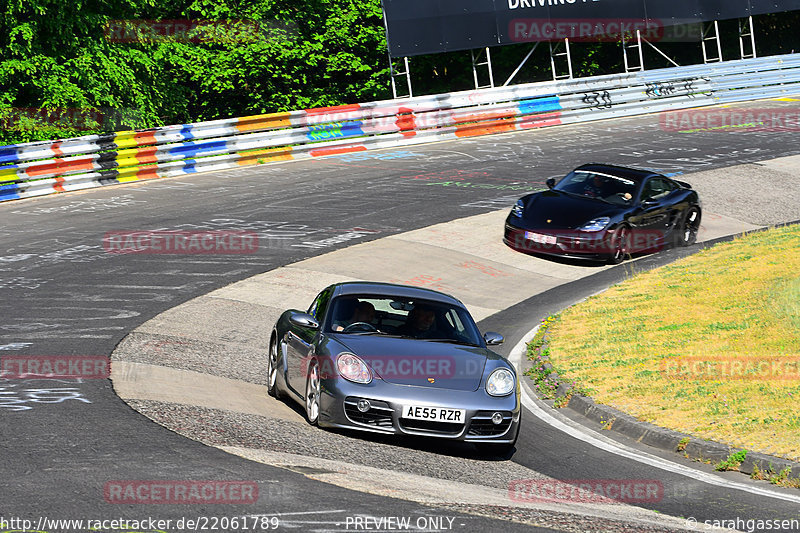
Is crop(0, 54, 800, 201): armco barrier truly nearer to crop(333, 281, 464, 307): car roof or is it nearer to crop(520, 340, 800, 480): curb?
crop(333, 281, 464, 307): car roof

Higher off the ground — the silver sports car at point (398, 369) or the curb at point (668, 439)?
the silver sports car at point (398, 369)

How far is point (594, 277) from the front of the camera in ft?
59.3

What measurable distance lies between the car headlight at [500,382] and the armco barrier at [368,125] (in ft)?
52.8

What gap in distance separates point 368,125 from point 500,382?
65.4 feet

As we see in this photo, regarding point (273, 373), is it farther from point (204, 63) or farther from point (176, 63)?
point (204, 63)

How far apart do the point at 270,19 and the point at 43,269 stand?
1978 centimetres

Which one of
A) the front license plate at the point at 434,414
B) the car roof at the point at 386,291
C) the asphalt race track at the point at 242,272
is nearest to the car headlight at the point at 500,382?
the front license plate at the point at 434,414

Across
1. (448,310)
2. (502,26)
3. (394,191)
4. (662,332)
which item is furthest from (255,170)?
(448,310)

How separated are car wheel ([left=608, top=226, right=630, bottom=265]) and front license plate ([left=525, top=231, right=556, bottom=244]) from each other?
1067 mm

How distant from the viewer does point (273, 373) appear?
10711 millimetres

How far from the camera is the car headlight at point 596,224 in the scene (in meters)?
18.2

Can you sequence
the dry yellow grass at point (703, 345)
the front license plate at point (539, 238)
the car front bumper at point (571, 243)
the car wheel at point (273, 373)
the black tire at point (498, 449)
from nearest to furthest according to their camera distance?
the black tire at point (498, 449) → the dry yellow grass at point (703, 345) → the car wheel at point (273, 373) → the car front bumper at point (571, 243) → the front license plate at point (539, 238)

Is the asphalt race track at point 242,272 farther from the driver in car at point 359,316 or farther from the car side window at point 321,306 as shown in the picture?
the car side window at point 321,306

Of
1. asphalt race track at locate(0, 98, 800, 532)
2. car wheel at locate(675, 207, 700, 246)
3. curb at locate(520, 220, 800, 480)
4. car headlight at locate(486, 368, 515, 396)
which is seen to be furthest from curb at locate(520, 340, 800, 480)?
car wheel at locate(675, 207, 700, 246)
